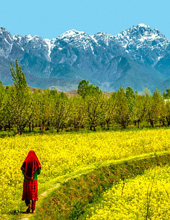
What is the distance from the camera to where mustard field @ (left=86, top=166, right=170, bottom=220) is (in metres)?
14.4

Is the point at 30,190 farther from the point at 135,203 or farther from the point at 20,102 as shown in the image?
the point at 20,102

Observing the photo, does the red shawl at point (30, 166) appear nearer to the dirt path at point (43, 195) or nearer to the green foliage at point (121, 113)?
the dirt path at point (43, 195)

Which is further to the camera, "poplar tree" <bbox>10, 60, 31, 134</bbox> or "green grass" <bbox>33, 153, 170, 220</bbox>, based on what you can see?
"poplar tree" <bbox>10, 60, 31, 134</bbox>

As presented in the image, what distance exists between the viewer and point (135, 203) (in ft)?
51.7

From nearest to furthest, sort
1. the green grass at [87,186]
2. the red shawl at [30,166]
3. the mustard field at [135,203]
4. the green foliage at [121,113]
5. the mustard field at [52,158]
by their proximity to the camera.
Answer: the red shawl at [30,166] < the mustard field at [135,203] < the green grass at [87,186] < the mustard field at [52,158] < the green foliage at [121,113]

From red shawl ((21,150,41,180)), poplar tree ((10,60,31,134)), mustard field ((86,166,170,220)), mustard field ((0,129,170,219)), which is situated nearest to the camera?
red shawl ((21,150,41,180))

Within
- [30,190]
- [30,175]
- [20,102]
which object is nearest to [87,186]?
[30,190]

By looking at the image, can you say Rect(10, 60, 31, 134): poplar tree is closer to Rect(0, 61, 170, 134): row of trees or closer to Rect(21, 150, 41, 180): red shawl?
Rect(0, 61, 170, 134): row of trees

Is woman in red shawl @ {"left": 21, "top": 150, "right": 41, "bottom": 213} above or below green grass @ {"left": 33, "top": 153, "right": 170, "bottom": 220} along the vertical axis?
above

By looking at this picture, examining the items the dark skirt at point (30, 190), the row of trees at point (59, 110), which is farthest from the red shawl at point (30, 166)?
the row of trees at point (59, 110)

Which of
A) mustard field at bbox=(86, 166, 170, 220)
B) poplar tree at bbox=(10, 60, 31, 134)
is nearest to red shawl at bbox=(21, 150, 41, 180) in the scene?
mustard field at bbox=(86, 166, 170, 220)

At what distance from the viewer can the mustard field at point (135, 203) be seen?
565 inches

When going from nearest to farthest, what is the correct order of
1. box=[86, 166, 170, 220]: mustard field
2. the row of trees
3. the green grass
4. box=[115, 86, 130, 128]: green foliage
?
box=[86, 166, 170, 220]: mustard field → the green grass → the row of trees → box=[115, 86, 130, 128]: green foliage

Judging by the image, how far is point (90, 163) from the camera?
24.8 meters
